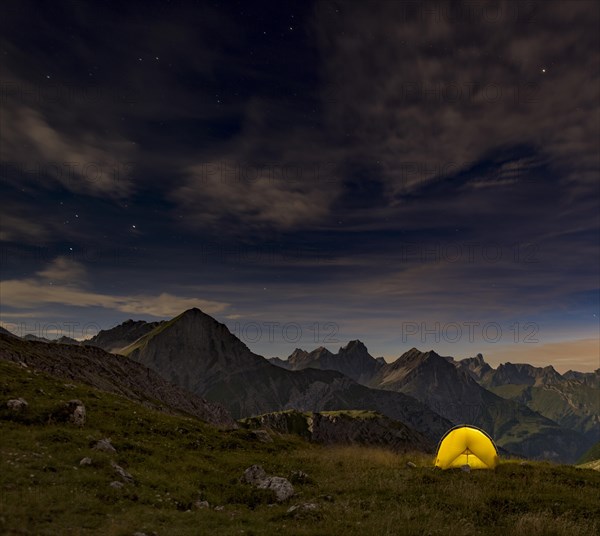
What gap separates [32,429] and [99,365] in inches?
4343

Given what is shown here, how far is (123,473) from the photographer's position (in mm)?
17031

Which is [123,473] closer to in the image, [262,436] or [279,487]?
[279,487]

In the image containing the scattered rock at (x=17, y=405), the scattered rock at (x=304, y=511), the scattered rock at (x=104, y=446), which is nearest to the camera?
the scattered rock at (x=304, y=511)

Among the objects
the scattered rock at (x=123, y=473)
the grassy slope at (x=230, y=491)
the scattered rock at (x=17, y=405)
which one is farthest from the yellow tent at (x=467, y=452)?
the scattered rock at (x=17, y=405)

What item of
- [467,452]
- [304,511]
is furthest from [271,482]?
[467,452]

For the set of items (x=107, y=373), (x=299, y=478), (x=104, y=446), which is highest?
(x=104, y=446)

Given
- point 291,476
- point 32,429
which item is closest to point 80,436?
point 32,429

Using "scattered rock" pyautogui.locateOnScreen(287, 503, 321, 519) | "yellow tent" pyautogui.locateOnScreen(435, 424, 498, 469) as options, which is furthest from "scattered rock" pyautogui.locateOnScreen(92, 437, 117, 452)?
"yellow tent" pyautogui.locateOnScreen(435, 424, 498, 469)

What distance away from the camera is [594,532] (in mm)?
13984

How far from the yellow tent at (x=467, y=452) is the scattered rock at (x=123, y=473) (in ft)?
59.3

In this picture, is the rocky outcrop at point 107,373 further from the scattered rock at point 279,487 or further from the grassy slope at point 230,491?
the scattered rock at point 279,487

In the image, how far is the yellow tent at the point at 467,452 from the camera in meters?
24.5

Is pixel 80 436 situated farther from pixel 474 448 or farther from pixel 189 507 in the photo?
pixel 474 448

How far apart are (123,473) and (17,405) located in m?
10.3
